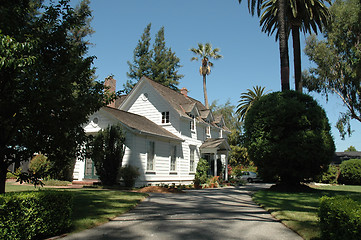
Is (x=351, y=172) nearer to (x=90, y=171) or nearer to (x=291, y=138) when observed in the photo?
(x=291, y=138)

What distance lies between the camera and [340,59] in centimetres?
3044

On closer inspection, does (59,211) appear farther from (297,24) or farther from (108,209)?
(297,24)

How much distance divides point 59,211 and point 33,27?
5.19m

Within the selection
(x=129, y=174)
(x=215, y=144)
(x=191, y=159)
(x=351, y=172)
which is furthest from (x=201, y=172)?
(x=351, y=172)

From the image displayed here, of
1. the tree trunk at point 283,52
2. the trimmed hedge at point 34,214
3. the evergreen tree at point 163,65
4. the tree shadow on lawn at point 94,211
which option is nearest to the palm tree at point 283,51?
the tree trunk at point 283,52

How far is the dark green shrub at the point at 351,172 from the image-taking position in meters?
30.7

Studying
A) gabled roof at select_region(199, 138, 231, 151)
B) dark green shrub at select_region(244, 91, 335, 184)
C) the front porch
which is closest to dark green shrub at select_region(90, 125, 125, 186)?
dark green shrub at select_region(244, 91, 335, 184)

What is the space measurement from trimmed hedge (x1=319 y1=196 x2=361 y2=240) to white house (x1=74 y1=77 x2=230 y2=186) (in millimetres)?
14146

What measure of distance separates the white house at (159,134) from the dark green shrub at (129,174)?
2.47ft

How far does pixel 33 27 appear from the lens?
802 centimetres

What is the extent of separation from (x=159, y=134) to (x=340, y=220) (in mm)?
16458

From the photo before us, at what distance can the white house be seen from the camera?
1942cm

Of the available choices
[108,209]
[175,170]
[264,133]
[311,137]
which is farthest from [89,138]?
[175,170]

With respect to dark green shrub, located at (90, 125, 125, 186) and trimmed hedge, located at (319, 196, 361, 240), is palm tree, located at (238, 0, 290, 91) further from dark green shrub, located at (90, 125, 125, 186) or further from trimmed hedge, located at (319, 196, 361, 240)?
trimmed hedge, located at (319, 196, 361, 240)
